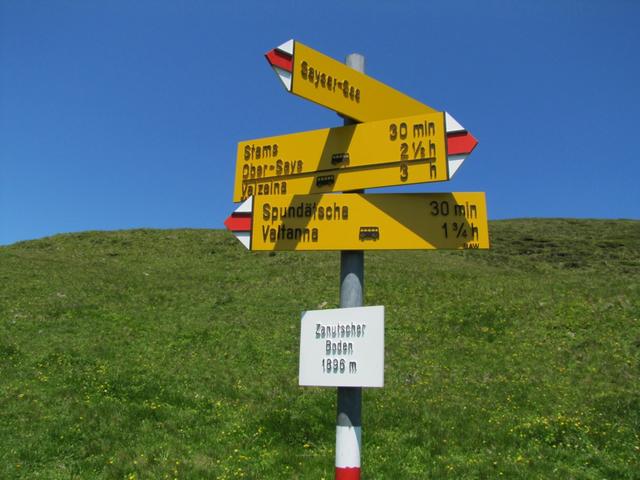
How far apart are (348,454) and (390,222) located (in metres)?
1.96

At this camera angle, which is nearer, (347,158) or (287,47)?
(287,47)

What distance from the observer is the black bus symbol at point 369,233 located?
4.93 meters

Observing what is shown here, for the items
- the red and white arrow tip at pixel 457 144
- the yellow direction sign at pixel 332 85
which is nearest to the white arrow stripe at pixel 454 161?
the red and white arrow tip at pixel 457 144

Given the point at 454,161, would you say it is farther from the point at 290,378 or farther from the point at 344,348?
the point at 290,378

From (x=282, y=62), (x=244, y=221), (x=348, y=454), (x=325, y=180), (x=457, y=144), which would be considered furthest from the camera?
(x=244, y=221)

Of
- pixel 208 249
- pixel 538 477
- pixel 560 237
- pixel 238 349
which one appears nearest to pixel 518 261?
pixel 560 237

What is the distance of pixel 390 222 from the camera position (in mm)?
4938

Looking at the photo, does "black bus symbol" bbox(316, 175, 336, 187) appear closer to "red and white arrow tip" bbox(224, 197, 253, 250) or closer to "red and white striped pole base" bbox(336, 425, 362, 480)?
"red and white arrow tip" bbox(224, 197, 253, 250)

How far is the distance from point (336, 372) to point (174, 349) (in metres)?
14.9

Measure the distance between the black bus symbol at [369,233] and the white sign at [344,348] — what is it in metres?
0.68

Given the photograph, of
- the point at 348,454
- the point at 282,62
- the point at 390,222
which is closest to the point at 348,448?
the point at 348,454

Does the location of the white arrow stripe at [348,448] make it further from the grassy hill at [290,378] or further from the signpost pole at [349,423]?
the grassy hill at [290,378]

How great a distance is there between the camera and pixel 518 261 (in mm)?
45875

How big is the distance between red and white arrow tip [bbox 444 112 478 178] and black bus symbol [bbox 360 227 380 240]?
0.78 meters
